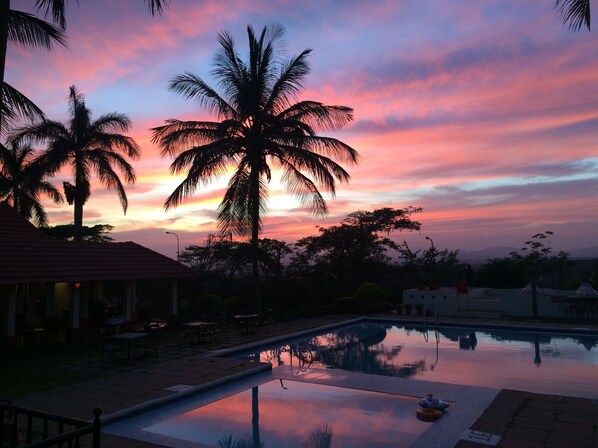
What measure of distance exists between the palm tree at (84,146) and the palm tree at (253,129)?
7805 mm

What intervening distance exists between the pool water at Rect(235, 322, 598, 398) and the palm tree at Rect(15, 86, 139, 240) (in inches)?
599

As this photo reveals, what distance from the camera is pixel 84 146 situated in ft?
82.4

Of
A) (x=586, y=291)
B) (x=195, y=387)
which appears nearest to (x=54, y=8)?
(x=195, y=387)

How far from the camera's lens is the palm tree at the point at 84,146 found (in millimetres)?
24328

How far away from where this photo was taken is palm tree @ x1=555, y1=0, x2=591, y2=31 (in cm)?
698

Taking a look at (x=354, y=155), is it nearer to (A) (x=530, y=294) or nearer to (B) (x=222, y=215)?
(B) (x=222, y=215)

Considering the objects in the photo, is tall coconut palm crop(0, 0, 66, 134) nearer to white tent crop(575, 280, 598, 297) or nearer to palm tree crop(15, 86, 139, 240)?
palm tree crop(15, 86, 139, 240)

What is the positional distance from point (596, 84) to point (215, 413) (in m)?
15.2

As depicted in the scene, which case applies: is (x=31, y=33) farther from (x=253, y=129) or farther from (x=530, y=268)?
(x=530, y=268)

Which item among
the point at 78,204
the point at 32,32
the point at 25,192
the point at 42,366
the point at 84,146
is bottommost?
the point at 42,366

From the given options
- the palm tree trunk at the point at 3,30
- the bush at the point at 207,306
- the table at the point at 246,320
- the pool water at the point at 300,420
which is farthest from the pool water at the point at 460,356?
the palm tree trunk at the point at 3,30

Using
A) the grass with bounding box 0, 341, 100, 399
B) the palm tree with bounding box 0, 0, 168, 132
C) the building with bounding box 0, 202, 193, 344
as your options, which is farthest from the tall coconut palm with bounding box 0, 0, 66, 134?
the building with bounding box 0, 202, 193, 344

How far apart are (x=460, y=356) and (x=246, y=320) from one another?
26.1 feet

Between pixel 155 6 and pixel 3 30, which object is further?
pixel 155 6
